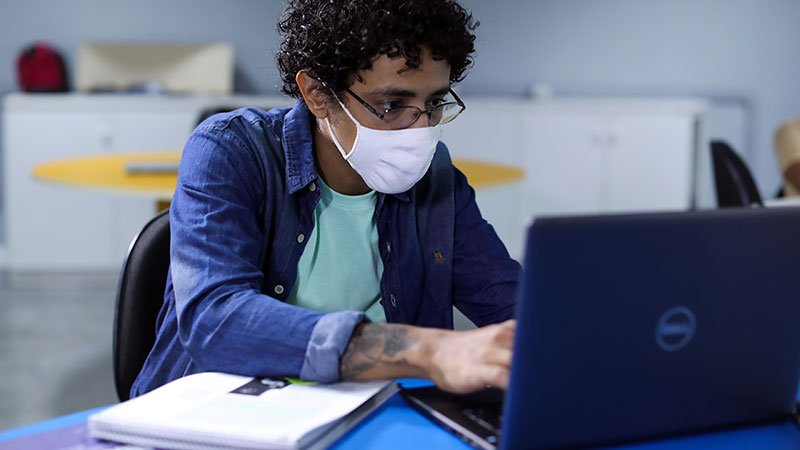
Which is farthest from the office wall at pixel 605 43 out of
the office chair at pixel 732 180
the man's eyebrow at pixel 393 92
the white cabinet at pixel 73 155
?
the man's eyebrow at pixel 393 92

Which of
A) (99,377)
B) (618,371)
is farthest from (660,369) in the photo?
(99,377)

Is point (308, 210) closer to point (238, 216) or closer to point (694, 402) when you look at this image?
point (238, 216)

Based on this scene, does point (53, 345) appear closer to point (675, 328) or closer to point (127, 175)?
point (127, 175)

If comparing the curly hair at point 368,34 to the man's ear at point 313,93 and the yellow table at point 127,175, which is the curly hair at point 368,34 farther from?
the yellow table at point 127,175

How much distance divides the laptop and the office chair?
1.73 meters

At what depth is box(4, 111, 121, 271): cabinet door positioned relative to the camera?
439cm

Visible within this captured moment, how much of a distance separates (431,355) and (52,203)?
4.02 m

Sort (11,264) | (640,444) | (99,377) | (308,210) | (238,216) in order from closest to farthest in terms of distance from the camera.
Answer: (640,444), (238,216), (308,210), (99,377), (11,264)

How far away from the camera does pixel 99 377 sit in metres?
2.99

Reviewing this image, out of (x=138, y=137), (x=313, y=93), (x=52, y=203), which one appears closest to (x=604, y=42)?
(x=138, y=137)

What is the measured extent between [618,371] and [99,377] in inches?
104

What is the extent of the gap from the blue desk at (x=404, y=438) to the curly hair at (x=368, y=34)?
542mm

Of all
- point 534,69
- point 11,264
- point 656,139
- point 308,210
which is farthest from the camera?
point 534,69

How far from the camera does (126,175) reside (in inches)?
110
